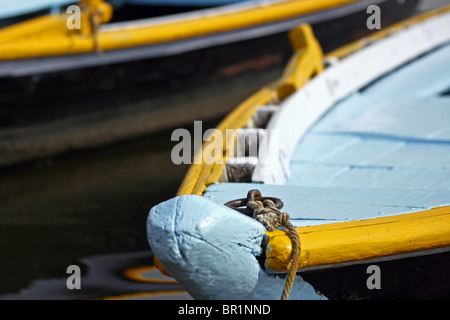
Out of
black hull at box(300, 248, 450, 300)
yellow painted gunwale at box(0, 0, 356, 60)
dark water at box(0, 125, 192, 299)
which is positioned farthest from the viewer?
yellow painted gunwale at box(0, 0, 356, 60)

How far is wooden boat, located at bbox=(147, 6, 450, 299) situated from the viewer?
163 cm

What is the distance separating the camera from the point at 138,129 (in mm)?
5078

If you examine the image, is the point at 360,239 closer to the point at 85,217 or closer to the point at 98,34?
the point at 85,217

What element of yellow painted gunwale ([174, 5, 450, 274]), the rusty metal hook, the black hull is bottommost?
the black hull

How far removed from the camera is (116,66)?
4.79 metres

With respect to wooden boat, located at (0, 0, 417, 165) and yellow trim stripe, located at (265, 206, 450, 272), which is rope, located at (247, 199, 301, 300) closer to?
yellow trim stripe, located at (265, 206, 450, 272)

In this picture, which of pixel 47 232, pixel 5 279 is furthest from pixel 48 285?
pixel 47 232

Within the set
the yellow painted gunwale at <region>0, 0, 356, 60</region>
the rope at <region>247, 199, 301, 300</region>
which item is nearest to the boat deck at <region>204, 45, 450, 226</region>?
the rope at <region>247, 199, 301, 300</region>

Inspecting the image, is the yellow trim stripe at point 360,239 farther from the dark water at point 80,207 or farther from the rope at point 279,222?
the dark water at point 80,207

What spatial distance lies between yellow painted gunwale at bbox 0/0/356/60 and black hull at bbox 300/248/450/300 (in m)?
3.28

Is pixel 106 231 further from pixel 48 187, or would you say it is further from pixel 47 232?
pixel 48 187

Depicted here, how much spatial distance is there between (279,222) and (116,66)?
337cm

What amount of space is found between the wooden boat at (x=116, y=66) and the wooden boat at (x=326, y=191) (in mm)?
1523

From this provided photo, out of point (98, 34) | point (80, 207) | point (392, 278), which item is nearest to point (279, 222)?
point (392, 278)
